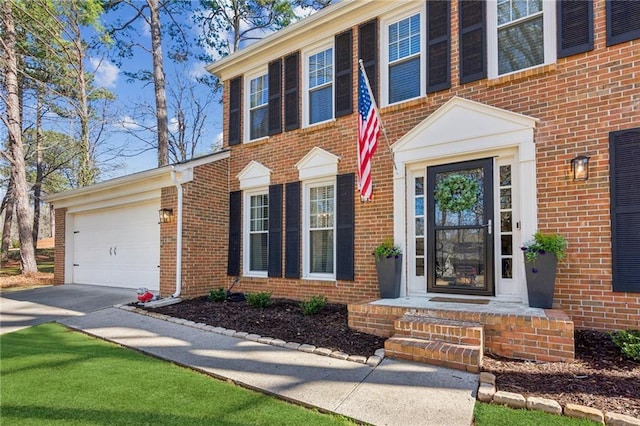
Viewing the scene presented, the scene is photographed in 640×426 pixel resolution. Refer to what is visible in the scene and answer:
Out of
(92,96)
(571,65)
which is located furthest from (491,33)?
(92,96)

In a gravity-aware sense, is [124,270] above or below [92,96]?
below

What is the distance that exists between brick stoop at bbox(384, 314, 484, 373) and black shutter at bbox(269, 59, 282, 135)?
→ 4.78m

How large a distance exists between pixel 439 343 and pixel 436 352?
0.69 feet

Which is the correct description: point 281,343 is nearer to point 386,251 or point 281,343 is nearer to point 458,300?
point 386,251

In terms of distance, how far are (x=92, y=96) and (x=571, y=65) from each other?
17.0 meters

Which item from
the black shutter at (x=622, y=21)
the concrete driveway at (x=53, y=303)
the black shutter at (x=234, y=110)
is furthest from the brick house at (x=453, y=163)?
the concrete driveway at (x=53, y=303)

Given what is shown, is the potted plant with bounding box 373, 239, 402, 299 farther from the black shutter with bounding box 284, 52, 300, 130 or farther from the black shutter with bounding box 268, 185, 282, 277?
the black shutter with bounding box 284, 52, 300, 130

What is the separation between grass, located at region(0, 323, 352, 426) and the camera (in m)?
2.72

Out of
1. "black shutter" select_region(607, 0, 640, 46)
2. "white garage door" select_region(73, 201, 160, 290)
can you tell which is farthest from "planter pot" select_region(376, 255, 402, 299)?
"white garage door" select_region(73, 201, 160, 290)

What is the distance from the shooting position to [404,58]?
593cm

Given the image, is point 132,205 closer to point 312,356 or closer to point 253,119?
point 253,119

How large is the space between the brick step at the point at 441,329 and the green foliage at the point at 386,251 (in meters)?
1.23

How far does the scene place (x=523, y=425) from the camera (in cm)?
255

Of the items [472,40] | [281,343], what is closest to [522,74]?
[472,40]
